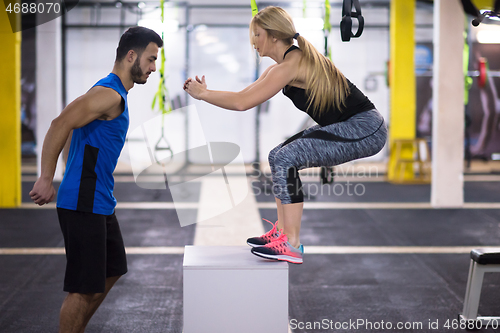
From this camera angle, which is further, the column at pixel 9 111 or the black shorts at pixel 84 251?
the column at pixel 9 111

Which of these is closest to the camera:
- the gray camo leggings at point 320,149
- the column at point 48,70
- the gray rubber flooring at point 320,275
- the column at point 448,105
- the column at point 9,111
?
the gray camo leggings at point 320,149

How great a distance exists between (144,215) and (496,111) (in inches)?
348

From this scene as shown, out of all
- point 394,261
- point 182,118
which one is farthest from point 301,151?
point 182,118

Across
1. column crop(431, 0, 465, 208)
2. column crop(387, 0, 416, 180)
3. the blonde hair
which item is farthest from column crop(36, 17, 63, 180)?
the blonde hair

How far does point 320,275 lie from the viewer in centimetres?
351

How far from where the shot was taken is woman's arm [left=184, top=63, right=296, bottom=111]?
6.41 ft

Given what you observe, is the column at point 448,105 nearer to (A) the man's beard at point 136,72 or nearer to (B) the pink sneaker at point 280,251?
(B) the pink sneaker at point 280,251

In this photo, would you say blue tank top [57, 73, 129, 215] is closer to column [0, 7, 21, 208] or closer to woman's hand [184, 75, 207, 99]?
woman's hand [184, 75, 207, 99]

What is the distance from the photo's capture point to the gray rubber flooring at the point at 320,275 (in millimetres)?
2727

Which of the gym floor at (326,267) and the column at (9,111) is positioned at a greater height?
the column at (9,111)

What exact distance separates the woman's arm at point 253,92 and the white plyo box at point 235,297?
0.66 m

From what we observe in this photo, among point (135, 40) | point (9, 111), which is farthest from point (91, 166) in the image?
point (9, 111)

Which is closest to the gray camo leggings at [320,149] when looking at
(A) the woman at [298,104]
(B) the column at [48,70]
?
(A) the woman at [298,104]

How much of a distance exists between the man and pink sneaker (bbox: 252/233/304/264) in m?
0.64
